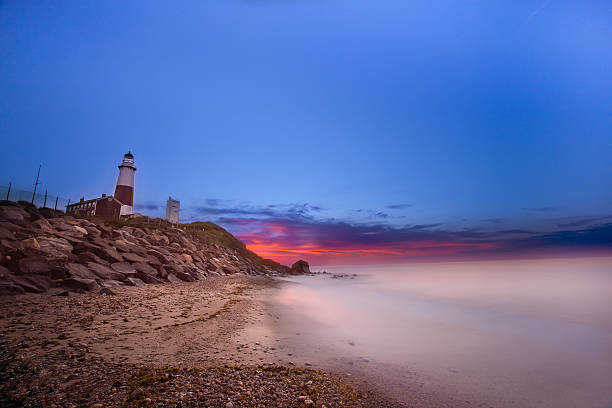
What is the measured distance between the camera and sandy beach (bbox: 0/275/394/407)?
3504 millimetres

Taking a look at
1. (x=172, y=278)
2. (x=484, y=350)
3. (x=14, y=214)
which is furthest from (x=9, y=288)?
(x=484, y=350)

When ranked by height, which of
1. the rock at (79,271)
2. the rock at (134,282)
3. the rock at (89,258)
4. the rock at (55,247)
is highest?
the rock at (55,247)

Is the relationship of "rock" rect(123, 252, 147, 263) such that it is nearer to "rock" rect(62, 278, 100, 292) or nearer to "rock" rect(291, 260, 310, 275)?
"rock" rect(62, 278, 100, 292)

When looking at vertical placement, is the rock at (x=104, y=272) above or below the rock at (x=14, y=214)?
below

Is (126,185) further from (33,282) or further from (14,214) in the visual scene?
(33,282)

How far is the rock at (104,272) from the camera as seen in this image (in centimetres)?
1195

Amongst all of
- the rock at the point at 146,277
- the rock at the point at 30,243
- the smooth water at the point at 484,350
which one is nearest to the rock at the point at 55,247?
the rock at the point at 30,243

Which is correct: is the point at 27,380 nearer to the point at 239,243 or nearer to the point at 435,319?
the point at 435,319

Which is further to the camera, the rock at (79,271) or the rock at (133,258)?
the rock at (133,258)

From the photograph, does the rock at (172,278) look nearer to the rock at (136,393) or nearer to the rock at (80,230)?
the rock at (80,230)

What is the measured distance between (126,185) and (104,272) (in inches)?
1808

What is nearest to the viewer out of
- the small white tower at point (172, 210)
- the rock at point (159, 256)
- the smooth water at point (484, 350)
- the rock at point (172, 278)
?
the smooth water at point (484, 350)

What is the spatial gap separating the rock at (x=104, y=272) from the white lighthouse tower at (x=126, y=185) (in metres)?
39.0

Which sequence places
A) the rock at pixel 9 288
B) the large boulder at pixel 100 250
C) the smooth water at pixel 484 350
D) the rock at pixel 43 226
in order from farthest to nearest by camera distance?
1. the rock at pixel 43 226
2. the large boulder at pixel 100 250
3. the rock at pixel 9 288
4. the smooth water at pixel 484 350
